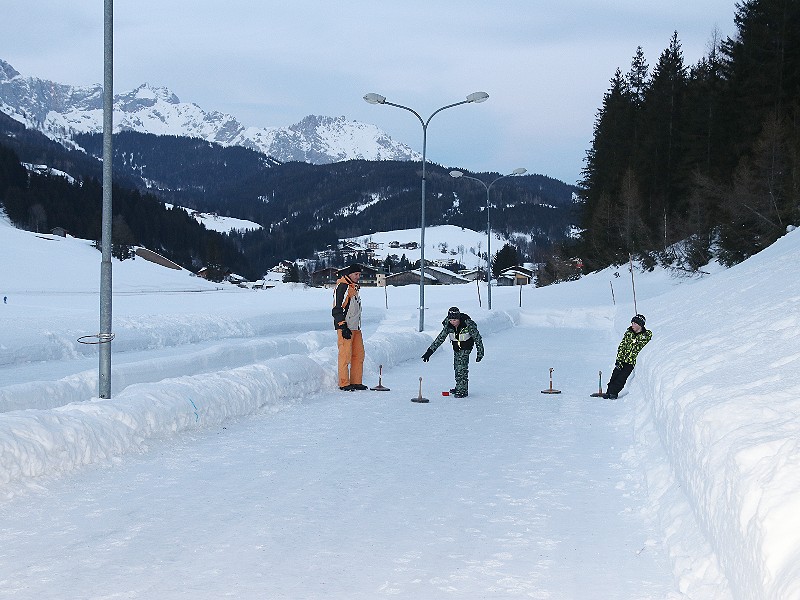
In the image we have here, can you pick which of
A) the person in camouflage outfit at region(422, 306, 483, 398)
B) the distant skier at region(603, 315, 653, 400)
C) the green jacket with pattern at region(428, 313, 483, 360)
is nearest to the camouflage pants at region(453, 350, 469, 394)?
the person in camouflage outfit at region(422, 306, 483, 398)

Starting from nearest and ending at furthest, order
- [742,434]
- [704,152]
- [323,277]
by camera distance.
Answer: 1. [742,434]
2. [704,152]
3. [323,277]

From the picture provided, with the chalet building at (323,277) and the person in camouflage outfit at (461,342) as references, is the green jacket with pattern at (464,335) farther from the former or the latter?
the chalet building at (323,277)

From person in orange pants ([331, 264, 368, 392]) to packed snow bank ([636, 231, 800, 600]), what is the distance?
4758 millimetres

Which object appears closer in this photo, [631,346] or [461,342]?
[461,342]

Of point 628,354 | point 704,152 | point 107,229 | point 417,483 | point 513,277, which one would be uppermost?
point 704,152

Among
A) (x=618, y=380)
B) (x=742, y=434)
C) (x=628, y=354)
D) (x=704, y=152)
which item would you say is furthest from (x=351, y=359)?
(x=704, y=152)

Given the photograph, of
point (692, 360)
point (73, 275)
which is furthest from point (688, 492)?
point (73, 275)

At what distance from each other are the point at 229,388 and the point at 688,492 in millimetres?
6746

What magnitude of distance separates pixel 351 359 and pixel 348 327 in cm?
74

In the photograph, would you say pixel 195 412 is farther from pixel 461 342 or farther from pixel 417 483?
pixel 461 342

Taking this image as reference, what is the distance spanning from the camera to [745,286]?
2003 cm

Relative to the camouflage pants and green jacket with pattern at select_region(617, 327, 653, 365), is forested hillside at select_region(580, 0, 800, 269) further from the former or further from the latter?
the camouflage pants

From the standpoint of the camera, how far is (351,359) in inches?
574

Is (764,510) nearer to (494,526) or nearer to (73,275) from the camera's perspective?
(494,526)
